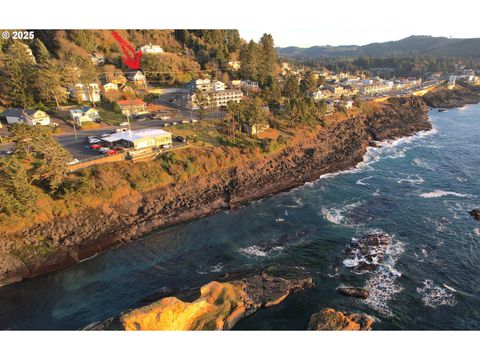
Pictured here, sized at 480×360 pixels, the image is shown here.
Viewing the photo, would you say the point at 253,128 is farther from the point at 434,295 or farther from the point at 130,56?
the point at 130,56

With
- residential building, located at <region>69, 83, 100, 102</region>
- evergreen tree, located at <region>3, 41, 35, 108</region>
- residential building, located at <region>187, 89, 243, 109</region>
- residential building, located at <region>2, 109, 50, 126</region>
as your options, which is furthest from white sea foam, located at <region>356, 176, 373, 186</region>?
evergreen tree, located at <region>3, 41, 35, 108</region>

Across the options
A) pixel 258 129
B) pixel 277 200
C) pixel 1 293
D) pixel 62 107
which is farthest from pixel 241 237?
pixel 62 107

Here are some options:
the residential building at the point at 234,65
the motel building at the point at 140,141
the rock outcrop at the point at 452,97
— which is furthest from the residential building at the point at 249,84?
the rock outcrop at the point at 452,97

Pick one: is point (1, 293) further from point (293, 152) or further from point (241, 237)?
point (293, 152)

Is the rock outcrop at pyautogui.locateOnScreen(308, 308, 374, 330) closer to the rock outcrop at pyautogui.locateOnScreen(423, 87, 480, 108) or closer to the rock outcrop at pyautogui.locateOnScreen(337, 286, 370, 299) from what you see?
the rock outcrop at pyautogui.locateOnScreen(337, 286, 370, 299)

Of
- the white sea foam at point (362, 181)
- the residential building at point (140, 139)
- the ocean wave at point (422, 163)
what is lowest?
the white sea foam at point (362, 181)

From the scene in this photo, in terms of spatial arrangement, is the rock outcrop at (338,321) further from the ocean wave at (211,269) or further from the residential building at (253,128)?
the residential building at (253,128)
